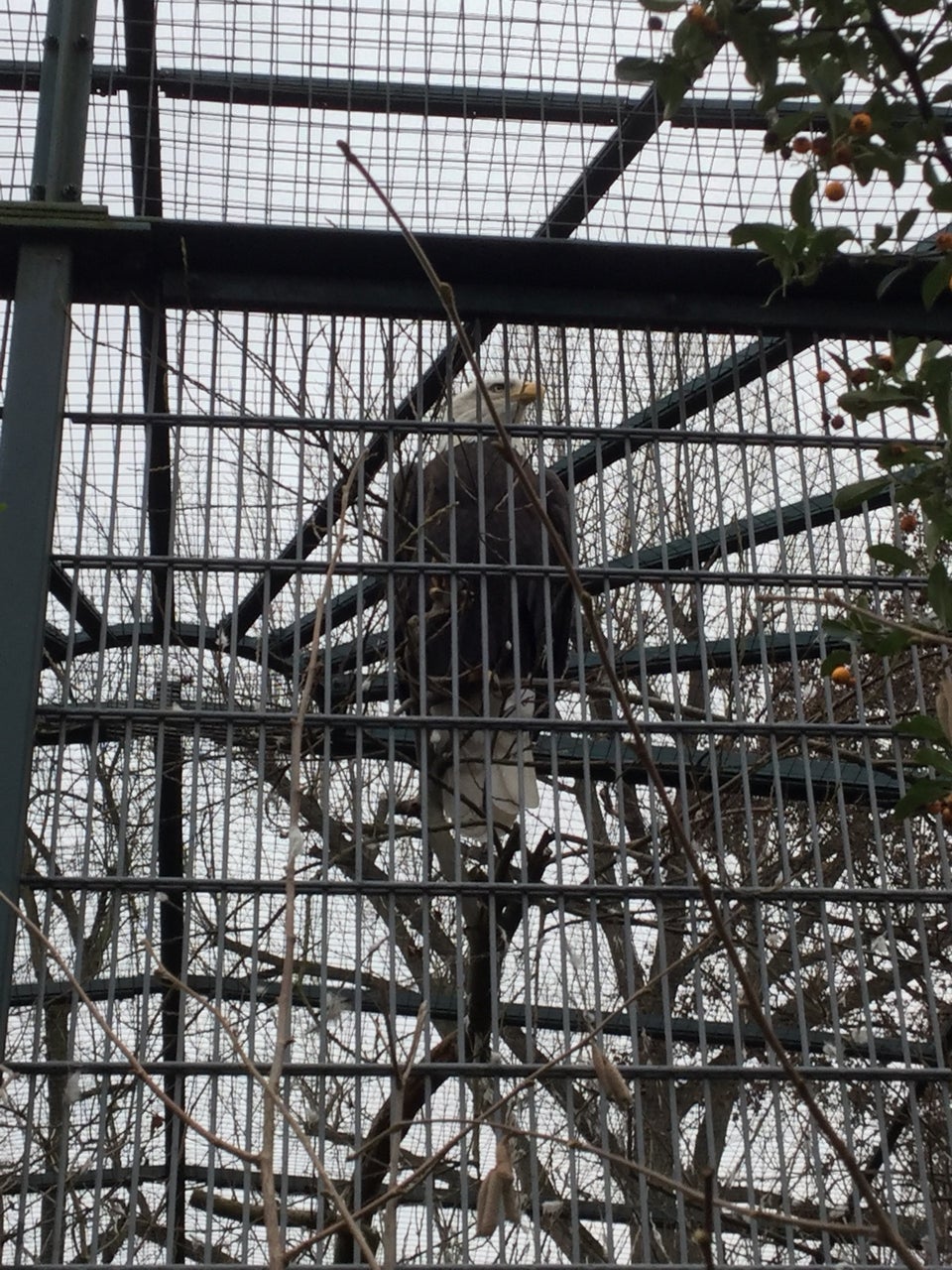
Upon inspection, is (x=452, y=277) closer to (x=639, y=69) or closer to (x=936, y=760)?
(x=639, y=69)

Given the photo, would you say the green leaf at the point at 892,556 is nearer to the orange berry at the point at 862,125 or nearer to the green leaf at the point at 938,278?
the green leaf at the point at 938,278

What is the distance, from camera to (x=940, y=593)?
1.83 meters

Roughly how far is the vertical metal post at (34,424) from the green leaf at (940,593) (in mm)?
1279

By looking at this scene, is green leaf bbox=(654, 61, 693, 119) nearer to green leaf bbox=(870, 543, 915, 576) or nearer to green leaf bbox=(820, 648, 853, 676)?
green leaf bbox=(870, 543, 915, 576)

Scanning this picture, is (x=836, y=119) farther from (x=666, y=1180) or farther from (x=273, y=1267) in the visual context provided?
(x=273, y=1267)

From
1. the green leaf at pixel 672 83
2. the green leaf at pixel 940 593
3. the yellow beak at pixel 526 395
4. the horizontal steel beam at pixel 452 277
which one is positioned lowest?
the green leaf at pixel 940 593

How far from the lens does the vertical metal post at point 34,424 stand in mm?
2498

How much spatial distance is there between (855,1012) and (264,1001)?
164 centimetres

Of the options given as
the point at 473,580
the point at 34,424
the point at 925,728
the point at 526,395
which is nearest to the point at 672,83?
the point at 925,728

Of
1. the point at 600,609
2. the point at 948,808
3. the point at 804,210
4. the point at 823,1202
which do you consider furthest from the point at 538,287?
the point at 823,1202

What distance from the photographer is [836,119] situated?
1871mm

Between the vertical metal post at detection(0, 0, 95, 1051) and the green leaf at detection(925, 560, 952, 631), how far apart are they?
4.20 ft

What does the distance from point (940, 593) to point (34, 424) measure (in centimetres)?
148

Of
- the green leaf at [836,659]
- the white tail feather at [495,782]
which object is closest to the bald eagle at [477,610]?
the white tail feather at [495,782]
